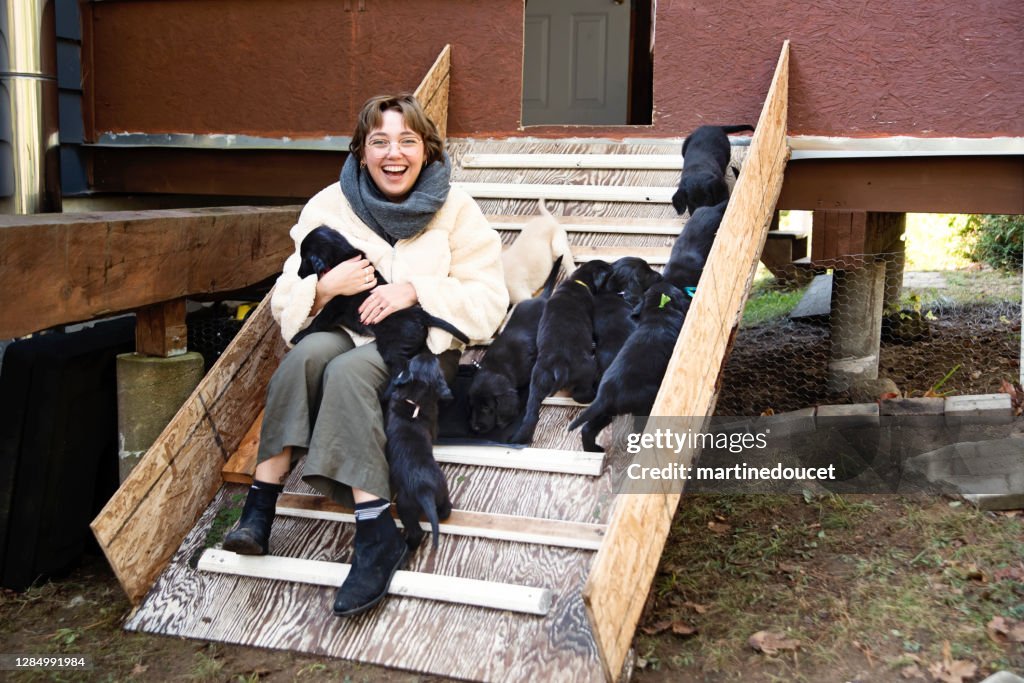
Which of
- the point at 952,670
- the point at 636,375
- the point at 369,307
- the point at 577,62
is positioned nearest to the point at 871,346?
the point at 636,375

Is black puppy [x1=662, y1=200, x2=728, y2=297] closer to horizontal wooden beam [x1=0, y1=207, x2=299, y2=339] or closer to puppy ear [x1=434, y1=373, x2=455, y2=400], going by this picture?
puppy ear [x1=434, y1=373, x2=455, y2=400]

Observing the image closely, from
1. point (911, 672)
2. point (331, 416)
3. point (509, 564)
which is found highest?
point (331, 416)

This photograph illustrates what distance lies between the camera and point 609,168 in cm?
516

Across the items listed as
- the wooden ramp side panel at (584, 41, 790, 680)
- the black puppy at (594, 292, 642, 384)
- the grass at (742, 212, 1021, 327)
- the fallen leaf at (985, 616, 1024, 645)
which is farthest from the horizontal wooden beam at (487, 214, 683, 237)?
the grass at (742, 212, 1021, 327)

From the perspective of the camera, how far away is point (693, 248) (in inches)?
163

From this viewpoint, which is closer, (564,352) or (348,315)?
(348,315)

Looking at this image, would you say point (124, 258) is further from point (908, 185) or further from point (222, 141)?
point (908, 185)

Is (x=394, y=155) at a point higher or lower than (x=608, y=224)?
higher

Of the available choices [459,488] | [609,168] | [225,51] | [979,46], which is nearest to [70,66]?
[225,51]

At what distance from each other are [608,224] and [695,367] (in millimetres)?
1586

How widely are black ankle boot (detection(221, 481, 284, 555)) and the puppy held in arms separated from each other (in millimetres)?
1448

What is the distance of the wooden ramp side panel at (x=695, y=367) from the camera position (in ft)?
8.49

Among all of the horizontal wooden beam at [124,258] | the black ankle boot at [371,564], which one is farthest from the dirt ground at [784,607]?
the horizontal wooden beam at [124,258]

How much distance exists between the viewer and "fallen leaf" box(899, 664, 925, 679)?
2.97 metres
